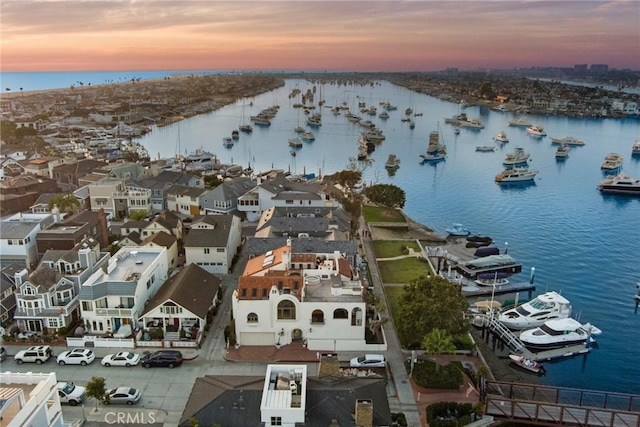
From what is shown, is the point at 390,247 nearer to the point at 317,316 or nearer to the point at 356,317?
the point at 356,317

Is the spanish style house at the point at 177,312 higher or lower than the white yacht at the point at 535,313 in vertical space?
higher

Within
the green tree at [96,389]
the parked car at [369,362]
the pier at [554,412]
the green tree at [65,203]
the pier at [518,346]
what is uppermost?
the green tree at [65,203]

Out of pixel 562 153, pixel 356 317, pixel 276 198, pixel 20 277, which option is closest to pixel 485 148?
pixel 562 153

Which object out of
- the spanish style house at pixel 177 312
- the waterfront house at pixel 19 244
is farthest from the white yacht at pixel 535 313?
the waterfront house at pixel 19 244

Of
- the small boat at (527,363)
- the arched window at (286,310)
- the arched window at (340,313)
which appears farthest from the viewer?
the small boat at (527,363)

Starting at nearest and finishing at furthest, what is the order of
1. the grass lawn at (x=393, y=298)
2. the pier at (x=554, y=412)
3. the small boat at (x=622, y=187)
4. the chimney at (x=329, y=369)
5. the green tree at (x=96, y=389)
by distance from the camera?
the pier at (x=554, y=412)
the green tree at (x=96, y=389)
the chimney at (x=329, y=369)
the grass lawn at (x=393, y=298)
the small boat at (x=622, y=187)

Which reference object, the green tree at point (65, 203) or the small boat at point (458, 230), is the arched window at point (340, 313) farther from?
the green tree at point (65, 203)
